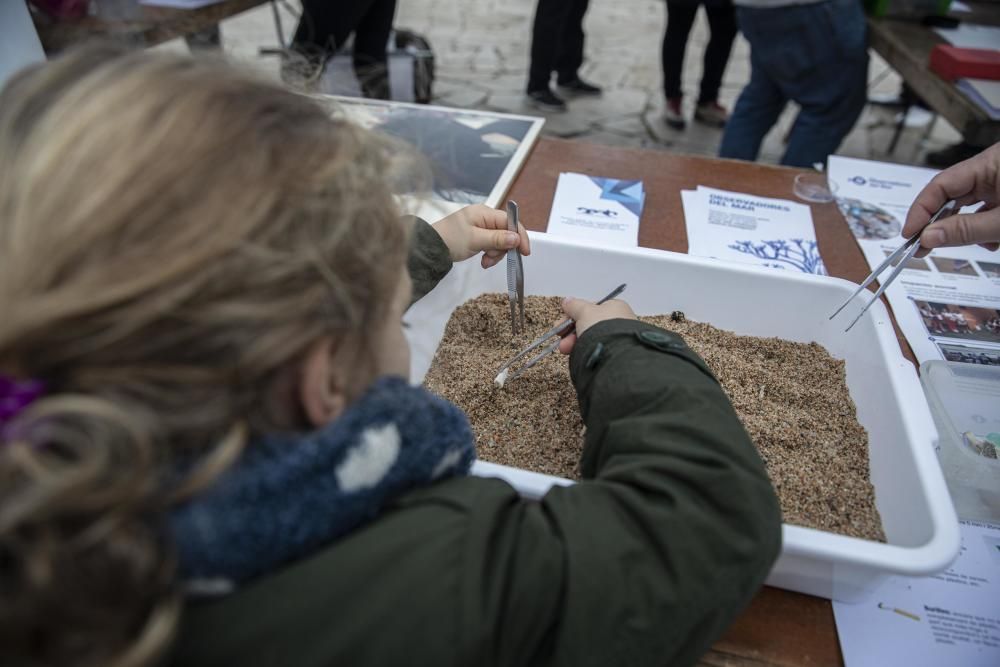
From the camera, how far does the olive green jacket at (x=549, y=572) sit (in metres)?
0.34

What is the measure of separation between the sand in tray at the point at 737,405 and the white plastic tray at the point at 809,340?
0.8 inches

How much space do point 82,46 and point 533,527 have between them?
0.42m

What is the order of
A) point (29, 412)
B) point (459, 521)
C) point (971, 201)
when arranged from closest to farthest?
point (29, 412)
point (459, 521)
point (971, 201)

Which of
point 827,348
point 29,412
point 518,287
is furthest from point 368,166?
point 827,348

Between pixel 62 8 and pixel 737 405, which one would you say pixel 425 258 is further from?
pixel 62 8

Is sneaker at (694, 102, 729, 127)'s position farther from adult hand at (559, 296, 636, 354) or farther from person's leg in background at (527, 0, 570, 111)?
adult hand at (559, 296, 636, 354)

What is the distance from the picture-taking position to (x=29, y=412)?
279 mm

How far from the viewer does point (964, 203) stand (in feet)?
2.59

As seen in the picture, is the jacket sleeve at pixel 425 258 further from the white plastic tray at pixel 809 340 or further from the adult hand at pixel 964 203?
the adult hand at pixel 964 203

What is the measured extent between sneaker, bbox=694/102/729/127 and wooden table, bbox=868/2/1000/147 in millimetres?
901

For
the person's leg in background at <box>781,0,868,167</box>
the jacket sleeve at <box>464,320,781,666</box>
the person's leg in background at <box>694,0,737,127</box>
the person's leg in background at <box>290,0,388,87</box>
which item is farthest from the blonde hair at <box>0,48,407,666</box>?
the person's leg in background at <box>694,0,737,127</box>

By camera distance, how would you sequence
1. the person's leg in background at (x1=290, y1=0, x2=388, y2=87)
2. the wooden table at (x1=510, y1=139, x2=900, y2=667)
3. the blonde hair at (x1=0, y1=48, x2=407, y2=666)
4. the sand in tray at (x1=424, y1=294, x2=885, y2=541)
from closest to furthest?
the blonde hair at (x1=0, y1=48, x2=407, y2=666), the wooden table at (x1=510, y1=139, x2=900, y2=667), the sand in tray at (x1=424, y1=294, x2=885, y2=541), the person's leg in background at (x1=290, y1=0, x2=388, y2=87)

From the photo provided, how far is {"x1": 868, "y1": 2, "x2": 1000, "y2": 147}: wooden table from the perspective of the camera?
1233mm

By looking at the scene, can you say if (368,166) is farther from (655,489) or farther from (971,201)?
(971,201)
